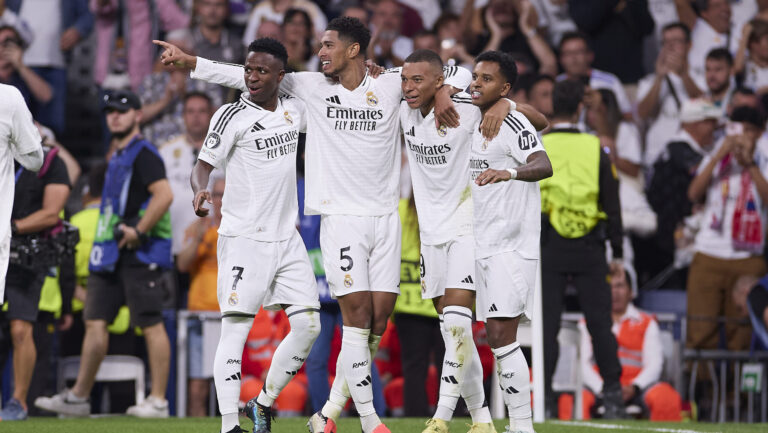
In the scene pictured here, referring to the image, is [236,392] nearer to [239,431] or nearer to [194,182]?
[239,431]

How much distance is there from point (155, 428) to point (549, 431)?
8.67 feet

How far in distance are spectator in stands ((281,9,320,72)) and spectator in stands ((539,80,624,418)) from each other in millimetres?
3502

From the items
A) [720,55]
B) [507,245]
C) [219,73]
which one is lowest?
[507,245]

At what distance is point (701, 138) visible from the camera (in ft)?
40.5

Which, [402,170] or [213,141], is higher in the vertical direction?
[402,170]

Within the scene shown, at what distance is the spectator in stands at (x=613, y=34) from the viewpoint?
42.7ft

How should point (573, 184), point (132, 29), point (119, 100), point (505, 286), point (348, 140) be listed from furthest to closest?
point (132, 29) < point (119, 100) < point (573, 184) < point (348, 140) < point (505, 286)

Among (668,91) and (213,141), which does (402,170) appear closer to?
(668,91)

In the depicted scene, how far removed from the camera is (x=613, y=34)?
43.1 feet

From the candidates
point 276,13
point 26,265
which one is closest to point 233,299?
point 26,265

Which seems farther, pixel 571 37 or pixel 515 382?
pixel 571 37

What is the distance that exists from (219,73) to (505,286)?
2094mm

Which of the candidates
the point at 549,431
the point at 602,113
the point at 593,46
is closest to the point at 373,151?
the point at 549,431

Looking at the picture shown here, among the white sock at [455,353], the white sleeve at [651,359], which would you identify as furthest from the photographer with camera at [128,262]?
the white sleeve at [651,359]
